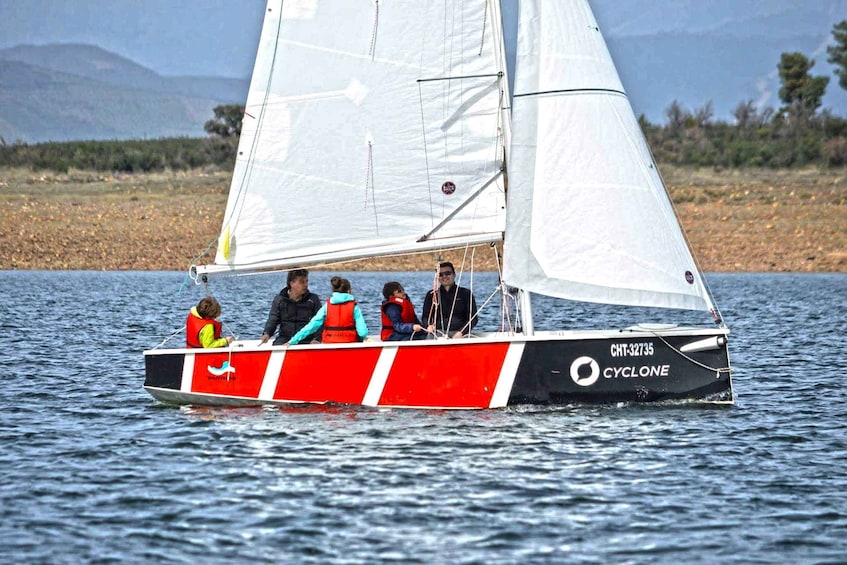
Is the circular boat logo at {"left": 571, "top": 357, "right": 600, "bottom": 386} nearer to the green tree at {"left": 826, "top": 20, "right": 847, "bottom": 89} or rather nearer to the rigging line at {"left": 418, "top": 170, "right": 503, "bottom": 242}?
the rigging line at {"left": 418, "top": 170, "right": 503, "bottom": 242}

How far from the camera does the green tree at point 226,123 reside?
3430 inches

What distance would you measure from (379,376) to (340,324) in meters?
0.84

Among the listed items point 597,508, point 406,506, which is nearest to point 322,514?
point 406,506

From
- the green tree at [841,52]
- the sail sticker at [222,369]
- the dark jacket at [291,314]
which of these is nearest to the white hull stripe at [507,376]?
the dark jacket at [291,314]

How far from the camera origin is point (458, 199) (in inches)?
676

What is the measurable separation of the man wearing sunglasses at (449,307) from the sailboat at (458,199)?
549 millimetres

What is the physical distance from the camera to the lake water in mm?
11203

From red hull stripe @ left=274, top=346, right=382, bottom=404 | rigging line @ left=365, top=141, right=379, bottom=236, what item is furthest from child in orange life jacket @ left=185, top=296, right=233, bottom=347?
rigging line @ left=365, top=141, right=379, bottom=236

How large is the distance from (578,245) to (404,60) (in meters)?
3.18

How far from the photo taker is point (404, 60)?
17219 millimetres

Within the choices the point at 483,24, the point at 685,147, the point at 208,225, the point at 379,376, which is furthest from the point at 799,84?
the point at 379,376

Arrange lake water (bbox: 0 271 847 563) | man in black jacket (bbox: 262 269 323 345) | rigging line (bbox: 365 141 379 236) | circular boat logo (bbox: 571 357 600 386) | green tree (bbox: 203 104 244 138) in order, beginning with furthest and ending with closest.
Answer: green tree (bbox: 203 104 244 138) < man in black jacket (bbox: 262 269 323 345) < rigging line (bbox: 365 141 379 236) < circular boat logo (bbox: 571 357 600 386) < lake water (bbox: 0 271 847 563)

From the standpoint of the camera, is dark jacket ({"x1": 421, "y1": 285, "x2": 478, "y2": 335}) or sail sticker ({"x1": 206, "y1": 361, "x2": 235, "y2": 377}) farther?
dark jacket ({"x1": 421, "y1": 285, "x2": 478, "y2": 335})

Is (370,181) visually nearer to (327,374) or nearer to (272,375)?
(327,374)
